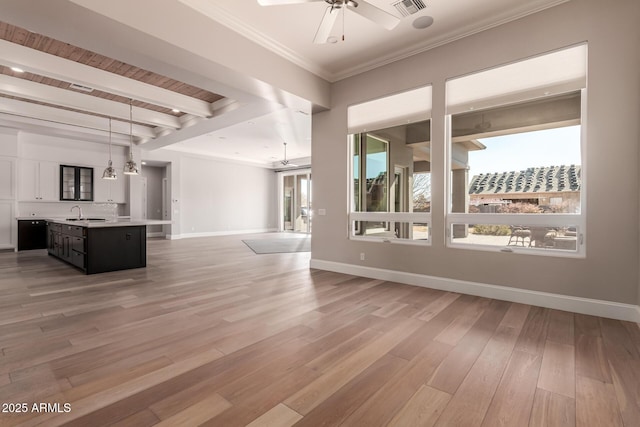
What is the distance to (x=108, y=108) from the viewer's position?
6.45m

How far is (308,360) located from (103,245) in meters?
4.85

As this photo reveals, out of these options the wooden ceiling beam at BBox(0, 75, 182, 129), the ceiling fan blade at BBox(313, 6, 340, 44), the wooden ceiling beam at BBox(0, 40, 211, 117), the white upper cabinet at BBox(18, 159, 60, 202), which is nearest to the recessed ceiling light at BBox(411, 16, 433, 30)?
the ceiling fan blade at BBox(313, 6, 340, 44)

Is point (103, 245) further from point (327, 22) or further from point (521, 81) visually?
point (521, 81)

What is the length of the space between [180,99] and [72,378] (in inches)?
213

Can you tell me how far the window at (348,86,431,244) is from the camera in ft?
14.7

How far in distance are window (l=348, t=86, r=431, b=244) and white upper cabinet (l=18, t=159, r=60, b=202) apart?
26.2 feet

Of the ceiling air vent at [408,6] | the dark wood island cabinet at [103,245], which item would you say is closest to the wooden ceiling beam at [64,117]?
the dark wood island cabinet at [103,245]

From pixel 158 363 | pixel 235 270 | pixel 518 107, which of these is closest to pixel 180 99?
pixel 235 270

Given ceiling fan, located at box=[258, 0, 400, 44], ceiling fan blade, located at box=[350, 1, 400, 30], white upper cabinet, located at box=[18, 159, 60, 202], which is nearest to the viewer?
ceiling fan, located at box=[258, 0, 400, 44]

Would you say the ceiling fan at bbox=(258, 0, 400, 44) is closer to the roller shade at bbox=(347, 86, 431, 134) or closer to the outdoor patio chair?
the roller shade at bbox=(347, 86, 431, 134)

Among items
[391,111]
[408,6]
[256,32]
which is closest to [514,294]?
[391,111]

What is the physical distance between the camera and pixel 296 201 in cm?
1416

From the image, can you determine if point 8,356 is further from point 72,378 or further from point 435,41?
point 435,41

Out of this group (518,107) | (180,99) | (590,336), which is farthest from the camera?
(180,99)
